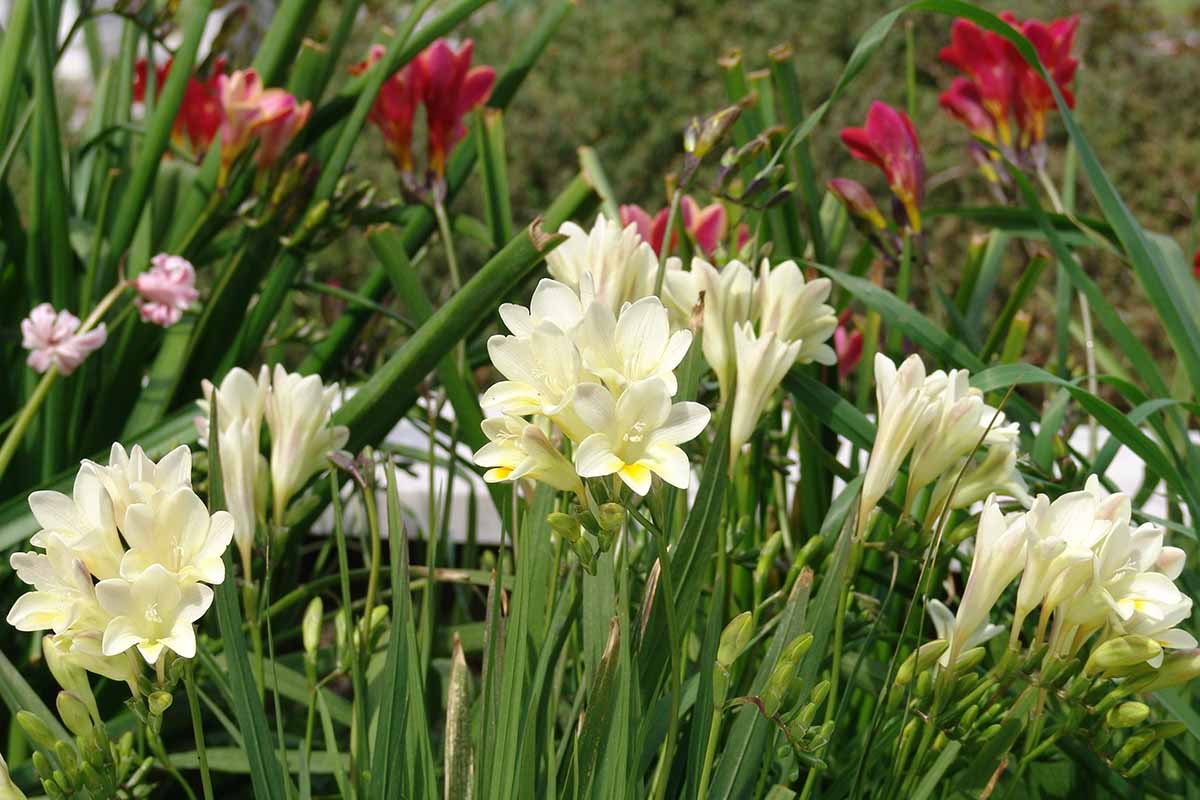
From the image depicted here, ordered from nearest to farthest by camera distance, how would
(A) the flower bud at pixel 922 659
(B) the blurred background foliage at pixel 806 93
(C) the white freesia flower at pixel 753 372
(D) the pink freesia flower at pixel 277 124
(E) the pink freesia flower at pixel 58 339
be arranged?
(A) the flower bud at pixel 922 659 < (C) the white freesia flower at pixel 753 372 < (E) the pink freesia flower at pixel 58 339 < (D) the pink freesia flower at pixel 277 124 < (B) the blurred background foliage at pixel 806 93

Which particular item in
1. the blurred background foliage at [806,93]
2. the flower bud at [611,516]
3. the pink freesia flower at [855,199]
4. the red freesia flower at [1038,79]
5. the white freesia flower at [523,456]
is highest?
the red freesia flower at [1038,79]

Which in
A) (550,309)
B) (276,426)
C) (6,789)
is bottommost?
(6,789)

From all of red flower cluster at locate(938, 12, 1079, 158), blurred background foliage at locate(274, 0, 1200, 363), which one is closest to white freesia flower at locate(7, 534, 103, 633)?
red flower cluster at locate(938, 12, 1079, 158)

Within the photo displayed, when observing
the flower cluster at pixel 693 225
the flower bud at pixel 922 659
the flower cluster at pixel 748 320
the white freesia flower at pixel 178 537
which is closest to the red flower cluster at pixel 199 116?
the flower cluster at pixel 693 225

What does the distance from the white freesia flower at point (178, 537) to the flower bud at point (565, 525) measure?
0.49ft

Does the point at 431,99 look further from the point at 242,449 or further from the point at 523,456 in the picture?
the point at 523,456

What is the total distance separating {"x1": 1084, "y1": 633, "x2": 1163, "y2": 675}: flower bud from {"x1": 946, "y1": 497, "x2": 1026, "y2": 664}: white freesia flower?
0.06 meters

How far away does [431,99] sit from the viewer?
4.06ft

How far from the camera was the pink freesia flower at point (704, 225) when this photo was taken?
1.07 m

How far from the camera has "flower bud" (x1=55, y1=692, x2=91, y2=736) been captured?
608mm

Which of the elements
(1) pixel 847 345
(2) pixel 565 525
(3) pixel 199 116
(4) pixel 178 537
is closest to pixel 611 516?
(2) pixel 565 525

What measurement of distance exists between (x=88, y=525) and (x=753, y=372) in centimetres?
39

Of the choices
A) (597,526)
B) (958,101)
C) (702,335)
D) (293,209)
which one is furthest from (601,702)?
(958,101)

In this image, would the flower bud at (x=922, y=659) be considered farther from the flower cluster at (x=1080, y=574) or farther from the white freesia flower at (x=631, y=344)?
the white freesia flower at (x=631, y=344)
